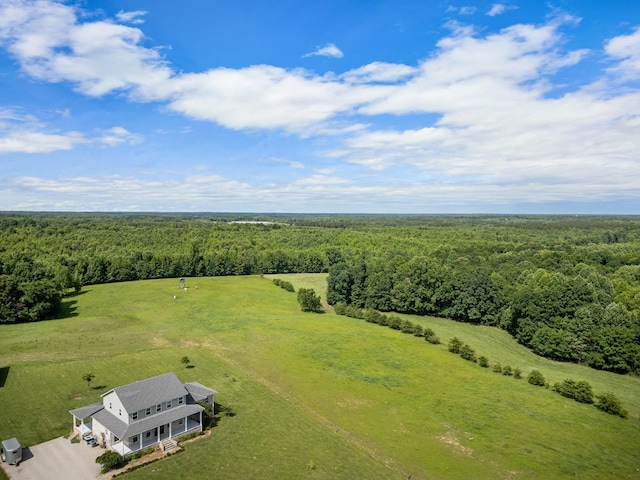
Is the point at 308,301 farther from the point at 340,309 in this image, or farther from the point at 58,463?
the point at 58,463

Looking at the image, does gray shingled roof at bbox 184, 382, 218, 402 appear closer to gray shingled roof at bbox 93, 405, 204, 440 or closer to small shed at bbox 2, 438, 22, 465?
gray shingled roof at bbox 93, 405, 204, 440

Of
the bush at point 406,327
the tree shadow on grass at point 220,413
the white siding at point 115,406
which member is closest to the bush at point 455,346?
the bush at point 406,327

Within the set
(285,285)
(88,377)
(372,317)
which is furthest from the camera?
(285,285)

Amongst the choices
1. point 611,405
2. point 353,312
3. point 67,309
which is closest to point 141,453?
point 611,405

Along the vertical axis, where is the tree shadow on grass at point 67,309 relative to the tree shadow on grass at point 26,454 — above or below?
below

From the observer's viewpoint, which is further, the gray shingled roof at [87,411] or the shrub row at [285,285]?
the shrub row at [285,285]

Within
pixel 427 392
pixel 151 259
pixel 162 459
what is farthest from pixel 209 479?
pixel 151 259

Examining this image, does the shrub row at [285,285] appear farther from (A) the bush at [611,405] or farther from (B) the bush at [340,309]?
(A) the bush at [611,405]
